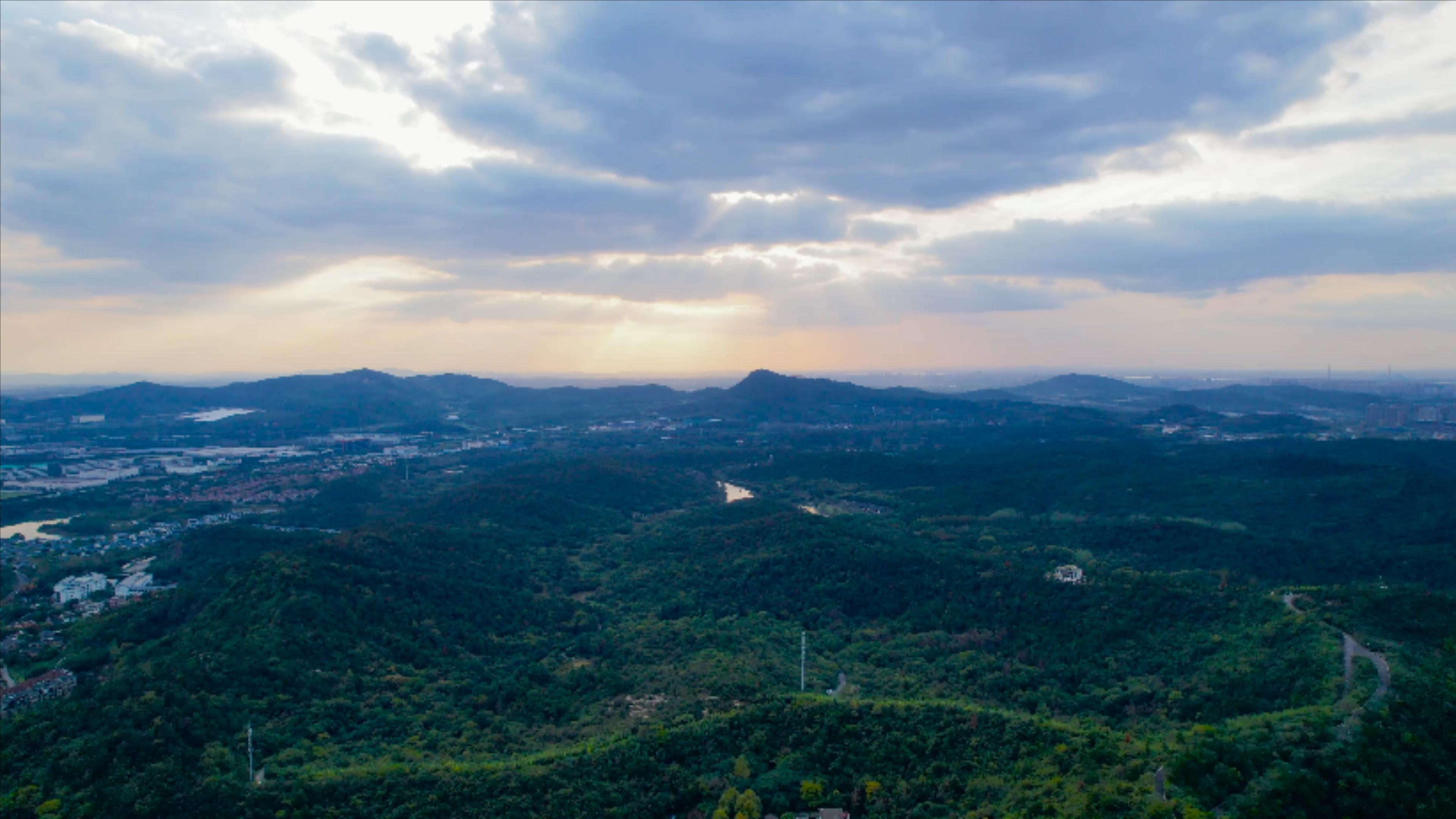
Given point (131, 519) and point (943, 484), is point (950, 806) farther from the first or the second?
point (131, 519)

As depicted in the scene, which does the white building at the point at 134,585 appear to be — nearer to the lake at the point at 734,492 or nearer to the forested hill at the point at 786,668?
the forested hill at the point at 786,668

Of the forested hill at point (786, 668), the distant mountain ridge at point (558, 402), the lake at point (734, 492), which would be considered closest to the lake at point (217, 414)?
the distant mountain ridge at point (558, 402)

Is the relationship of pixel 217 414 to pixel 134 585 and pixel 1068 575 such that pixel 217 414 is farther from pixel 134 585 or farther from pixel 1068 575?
pixel 1068 575

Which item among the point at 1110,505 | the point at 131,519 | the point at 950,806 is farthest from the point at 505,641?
the point at 131,519

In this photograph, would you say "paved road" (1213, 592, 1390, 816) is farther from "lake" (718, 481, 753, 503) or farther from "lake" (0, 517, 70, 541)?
"lake" (0, 517, 70, 541)

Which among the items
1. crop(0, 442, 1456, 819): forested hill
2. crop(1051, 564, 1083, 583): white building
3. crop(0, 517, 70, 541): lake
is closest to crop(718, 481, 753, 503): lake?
crop(0, 442, 1456, 819): forested hill
